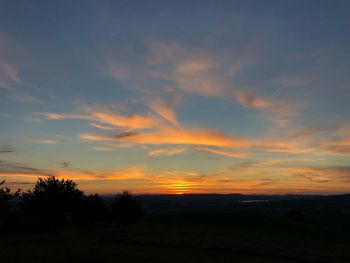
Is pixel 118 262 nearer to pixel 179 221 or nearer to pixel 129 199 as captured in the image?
pixel 129 199

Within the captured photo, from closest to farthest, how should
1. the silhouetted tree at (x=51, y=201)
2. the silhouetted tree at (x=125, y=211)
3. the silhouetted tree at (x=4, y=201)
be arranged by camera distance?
the silhouetted tree at (x=4, y=201), the silhouetted tree at (x=51, y=201), the silhouetted tree at (x=125, y=211)

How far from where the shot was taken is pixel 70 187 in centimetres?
7994

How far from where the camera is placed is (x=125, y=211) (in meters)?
88.8

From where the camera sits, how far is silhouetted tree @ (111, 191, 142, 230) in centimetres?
8844

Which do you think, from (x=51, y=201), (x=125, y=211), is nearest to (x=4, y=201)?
(x=51, y=201)

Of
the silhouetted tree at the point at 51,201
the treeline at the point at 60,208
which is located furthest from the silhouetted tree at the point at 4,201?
the silhouetted tree at the point at 51,201

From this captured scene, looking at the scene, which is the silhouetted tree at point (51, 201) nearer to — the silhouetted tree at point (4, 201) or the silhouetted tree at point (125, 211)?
the silhouetted tree at point (125, 211)

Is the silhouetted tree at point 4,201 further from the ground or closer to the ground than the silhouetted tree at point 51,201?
closer to the ground

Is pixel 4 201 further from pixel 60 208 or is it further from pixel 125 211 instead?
pixel 125 211

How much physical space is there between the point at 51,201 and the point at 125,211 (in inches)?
726

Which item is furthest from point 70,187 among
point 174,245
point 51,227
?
point 174,245

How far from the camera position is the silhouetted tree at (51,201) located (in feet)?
248

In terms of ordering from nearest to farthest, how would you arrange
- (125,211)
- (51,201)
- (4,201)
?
(4,201) → (51,201) → (125,211)

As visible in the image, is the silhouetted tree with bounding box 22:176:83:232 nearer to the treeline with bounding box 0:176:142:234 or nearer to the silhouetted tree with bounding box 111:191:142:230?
the treeline with bounding box 0:176:142:234
